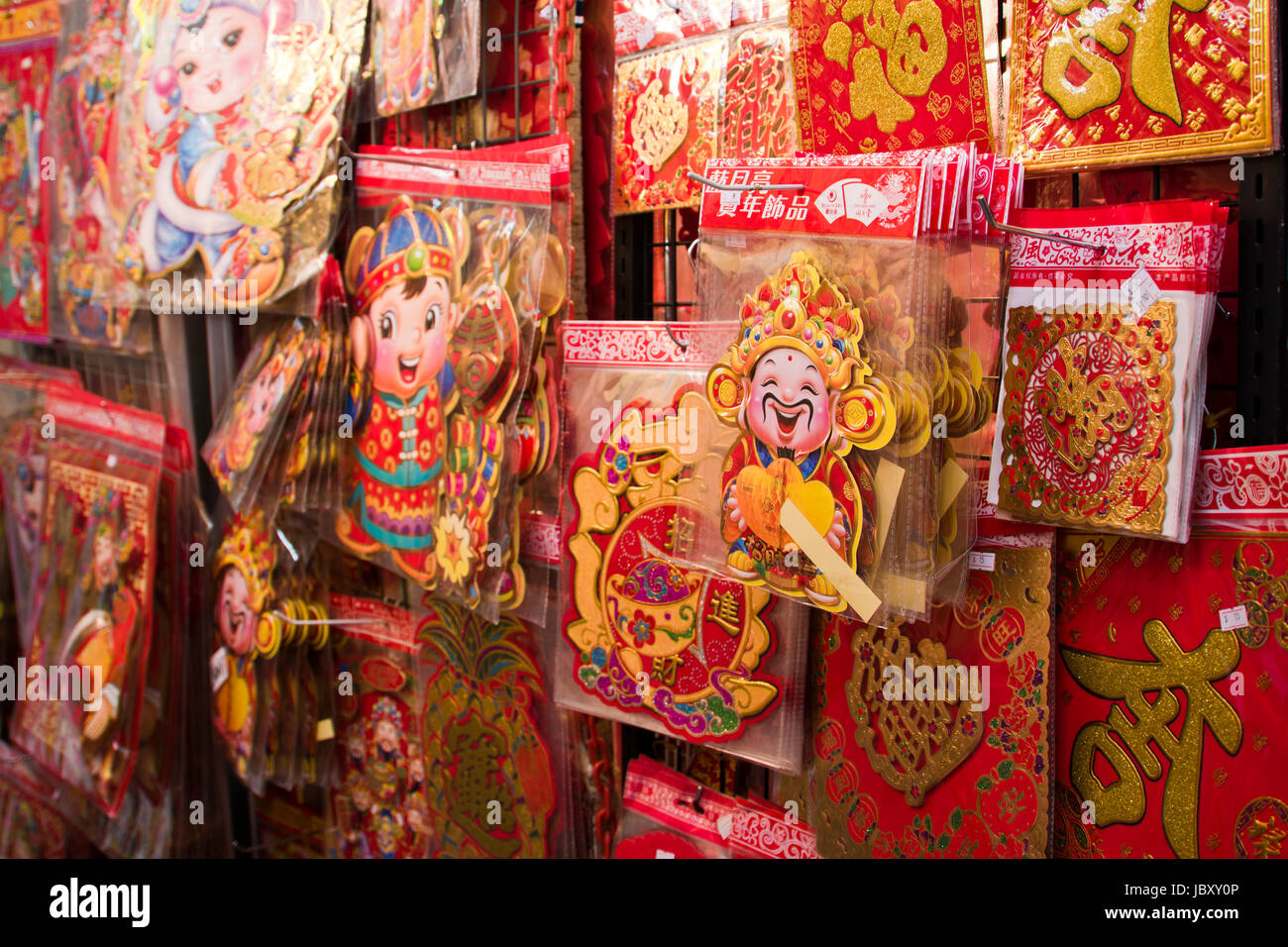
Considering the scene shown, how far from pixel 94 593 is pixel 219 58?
1.13m

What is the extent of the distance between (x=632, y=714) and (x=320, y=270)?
3.13 feet

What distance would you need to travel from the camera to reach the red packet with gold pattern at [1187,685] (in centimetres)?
113

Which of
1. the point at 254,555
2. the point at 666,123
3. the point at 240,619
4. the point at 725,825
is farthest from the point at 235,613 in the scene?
the point at 666,123

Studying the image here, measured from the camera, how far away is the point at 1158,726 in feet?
3.96

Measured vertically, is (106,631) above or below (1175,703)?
below

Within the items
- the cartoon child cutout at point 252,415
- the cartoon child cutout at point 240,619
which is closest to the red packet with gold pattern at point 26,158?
the cartoon child cutout at point 252,415

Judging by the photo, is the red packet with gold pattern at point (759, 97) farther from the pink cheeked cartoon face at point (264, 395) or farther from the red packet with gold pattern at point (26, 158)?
the red packet with gold pattern at point (26, 158)

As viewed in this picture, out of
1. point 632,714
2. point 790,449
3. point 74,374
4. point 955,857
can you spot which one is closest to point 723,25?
point 790,449

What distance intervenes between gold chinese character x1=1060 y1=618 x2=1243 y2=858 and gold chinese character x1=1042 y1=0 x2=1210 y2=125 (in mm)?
585

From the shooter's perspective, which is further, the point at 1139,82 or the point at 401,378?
the point at 401,378

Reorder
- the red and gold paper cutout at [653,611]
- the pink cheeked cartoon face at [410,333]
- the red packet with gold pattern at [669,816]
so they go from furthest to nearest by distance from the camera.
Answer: the pink cheeked cartoon face at [410,333] → the red packet with gold pattern at [669,816] → the red and gold paper cutout at [653,611]

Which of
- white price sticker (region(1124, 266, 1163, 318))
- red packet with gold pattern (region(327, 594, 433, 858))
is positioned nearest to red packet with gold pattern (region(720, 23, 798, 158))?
white price sticker (region(1124, 266, 1163, 318))

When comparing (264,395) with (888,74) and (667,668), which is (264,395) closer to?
(667,668)

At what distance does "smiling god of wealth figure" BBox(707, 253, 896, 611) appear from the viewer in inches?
46.4
